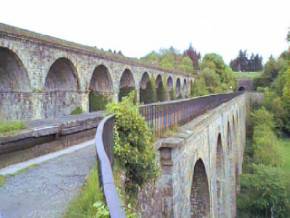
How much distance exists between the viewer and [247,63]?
117m

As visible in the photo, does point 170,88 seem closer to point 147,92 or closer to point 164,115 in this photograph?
point 147,92

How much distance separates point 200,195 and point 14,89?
925 cm

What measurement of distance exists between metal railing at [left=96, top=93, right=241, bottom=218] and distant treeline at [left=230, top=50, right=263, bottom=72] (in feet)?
347

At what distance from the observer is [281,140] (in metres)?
43.8

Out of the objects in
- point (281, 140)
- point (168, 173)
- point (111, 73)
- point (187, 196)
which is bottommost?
point (281, 140)

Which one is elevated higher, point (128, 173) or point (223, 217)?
point (128, 173)

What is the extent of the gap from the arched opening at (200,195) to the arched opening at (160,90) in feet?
93.1

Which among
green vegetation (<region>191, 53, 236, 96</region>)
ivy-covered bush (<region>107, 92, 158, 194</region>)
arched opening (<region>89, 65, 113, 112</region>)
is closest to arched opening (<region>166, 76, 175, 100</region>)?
green vegetation (<region>191, 53, 236, 96</region>)

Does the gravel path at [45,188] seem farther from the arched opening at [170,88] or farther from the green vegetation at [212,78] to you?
the green vegetation at [212,78]

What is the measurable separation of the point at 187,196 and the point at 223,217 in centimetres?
862

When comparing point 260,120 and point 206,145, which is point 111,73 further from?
point 260,120

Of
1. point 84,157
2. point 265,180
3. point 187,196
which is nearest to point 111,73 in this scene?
point 265,180

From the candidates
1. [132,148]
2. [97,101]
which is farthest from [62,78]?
[132,148]

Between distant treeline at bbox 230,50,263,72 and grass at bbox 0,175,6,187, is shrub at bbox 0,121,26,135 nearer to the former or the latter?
grass at bbox 0,175,6,187
